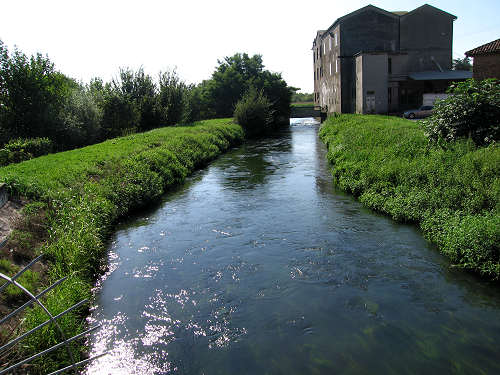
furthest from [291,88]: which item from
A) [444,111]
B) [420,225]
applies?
[420,225]

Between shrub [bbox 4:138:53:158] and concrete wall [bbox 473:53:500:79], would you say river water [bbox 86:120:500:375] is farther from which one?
concrete wall [bbox 473:53:500:79]

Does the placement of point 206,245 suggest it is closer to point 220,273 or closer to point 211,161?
point 220,273

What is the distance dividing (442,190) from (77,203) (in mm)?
9766

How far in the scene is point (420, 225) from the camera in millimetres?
9500

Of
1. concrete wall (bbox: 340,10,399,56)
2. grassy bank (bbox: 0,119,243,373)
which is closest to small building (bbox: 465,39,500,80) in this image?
grassy bank (bbox: 0,119,243,373)

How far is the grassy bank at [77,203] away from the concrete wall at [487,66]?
60.6 feet

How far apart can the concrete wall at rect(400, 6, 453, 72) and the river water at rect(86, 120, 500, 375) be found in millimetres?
36873

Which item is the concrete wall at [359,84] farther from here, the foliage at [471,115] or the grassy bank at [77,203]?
the foliage at [471,115]

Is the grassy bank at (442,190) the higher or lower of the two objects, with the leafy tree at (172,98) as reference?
lower

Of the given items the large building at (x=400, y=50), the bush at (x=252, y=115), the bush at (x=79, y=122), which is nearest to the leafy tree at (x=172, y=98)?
the bush at (x=252, y=115)

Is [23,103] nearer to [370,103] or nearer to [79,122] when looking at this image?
[79,122]

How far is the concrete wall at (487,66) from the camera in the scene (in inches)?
876

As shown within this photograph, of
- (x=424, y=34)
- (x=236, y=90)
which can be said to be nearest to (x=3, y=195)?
(x=424, y=34)

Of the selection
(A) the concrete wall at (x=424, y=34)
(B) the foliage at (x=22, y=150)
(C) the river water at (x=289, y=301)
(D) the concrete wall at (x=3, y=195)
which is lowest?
(C) the river water at (x=289, y=301)
